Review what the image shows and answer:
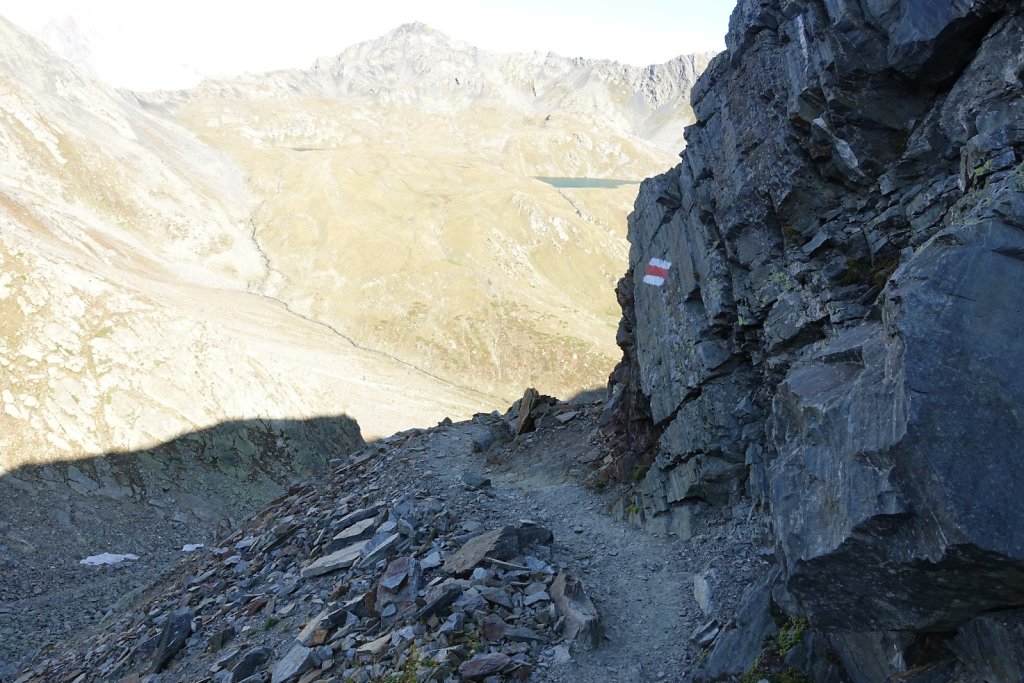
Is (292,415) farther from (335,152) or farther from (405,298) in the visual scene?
(335,152)

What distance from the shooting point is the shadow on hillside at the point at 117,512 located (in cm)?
3039

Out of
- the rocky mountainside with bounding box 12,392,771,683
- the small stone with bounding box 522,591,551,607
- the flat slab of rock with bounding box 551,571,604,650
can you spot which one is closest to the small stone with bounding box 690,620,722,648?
the rocky mountainside with bounding box 12,392,771,683

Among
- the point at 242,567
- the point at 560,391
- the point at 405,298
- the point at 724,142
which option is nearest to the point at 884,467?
the point at 724,142

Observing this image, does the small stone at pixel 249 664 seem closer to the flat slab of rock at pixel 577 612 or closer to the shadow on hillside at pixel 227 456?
the flat slab of rock at pixel 577 612

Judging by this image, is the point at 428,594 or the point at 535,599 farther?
the point at 428,594

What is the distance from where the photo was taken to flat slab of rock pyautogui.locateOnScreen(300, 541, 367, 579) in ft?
72.8

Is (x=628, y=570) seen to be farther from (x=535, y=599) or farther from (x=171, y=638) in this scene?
(x=171, y=638)

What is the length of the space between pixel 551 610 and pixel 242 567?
15379mm

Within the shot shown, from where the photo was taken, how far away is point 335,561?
22.5 metres

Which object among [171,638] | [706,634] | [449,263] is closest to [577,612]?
[706,634]

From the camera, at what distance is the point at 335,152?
7057 inches

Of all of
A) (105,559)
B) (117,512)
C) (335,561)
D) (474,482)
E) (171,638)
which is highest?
(335,561)

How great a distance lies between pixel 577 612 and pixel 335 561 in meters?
10.0

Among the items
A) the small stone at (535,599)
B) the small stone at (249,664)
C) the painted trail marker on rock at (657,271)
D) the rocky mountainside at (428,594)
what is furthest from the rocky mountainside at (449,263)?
the small stone at (535,599)
